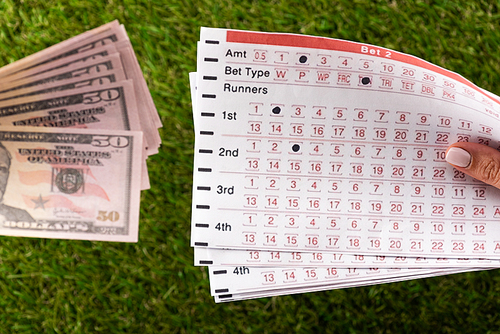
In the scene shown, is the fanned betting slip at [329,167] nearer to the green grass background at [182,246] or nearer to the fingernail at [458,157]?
the fingernail at [458,157]

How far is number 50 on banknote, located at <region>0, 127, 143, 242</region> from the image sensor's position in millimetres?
870

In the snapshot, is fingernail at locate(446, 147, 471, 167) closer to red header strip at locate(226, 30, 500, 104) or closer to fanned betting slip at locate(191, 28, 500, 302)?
fanned betting slip at locate(191, 28, 500, 302)

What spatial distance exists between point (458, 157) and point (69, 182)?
781 millimetres

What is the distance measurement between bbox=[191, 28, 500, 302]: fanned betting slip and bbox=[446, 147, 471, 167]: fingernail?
15 millimetres

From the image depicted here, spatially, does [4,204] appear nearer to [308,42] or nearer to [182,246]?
[182,246]

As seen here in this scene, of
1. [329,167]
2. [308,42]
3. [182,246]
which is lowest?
[182,246]

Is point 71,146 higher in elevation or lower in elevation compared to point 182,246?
higher

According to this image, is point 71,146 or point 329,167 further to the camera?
point 71,146

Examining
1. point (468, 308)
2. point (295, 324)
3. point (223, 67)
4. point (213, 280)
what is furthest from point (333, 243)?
point (468, 308)

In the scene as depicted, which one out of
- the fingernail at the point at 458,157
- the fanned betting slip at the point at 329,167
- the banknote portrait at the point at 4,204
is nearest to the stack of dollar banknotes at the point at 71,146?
the banknote portrait at the point at 4,204

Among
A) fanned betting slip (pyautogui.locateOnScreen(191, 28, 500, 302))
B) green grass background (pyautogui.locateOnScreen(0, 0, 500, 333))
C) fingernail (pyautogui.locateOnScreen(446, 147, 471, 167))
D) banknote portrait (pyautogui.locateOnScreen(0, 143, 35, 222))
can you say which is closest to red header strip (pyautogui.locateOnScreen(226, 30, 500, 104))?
fanned betting slip (pyautogui.locateOnScreen(191, 28, 500, 302))

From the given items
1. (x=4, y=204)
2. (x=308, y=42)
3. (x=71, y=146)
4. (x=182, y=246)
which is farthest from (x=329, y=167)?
(x=4, y=204)

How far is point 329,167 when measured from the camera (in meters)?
0.56

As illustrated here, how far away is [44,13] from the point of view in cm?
93
